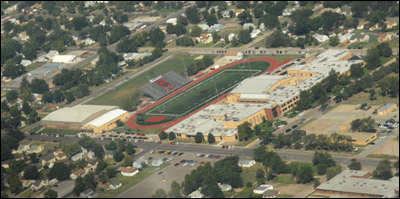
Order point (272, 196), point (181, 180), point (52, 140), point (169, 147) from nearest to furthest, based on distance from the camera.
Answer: point (272, 196), point (181, 180), point (169, 147), point (52, 140)

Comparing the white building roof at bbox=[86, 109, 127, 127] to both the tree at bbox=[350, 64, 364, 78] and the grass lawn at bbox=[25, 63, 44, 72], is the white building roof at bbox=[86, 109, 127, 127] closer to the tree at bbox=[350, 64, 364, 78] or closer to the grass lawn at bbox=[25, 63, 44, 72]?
the tree at bbox=[350, 64, 364, 78]

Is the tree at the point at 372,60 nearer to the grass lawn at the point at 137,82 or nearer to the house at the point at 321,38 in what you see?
the house at the point at 321,38

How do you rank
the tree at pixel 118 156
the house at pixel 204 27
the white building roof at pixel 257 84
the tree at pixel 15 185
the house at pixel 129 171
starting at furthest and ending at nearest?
the house at pixel 204 27
the white building roof at pixel 257 84
the tree at pixel 118 156
the house at pixel 129 171
the tree at pixel 15 185

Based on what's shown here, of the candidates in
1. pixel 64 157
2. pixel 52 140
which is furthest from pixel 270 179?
pixel 52 140

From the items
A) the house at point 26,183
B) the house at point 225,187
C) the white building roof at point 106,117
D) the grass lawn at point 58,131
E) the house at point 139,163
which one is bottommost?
the grass lawn at point 58,131

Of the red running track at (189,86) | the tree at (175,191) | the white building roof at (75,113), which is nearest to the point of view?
the tree at (175,191)

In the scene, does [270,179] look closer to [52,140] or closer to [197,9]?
[52,140]

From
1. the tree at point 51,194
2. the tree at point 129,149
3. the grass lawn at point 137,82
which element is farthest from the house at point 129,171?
the grass lawn at point 137,82
